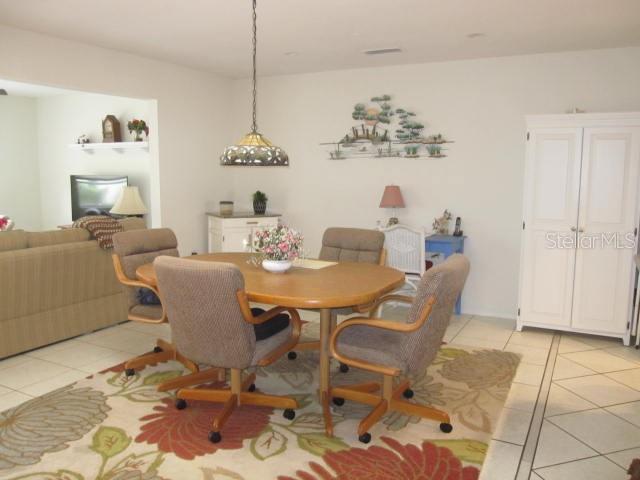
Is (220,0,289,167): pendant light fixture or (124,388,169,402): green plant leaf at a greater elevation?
(220,0,289,167): pendant light fixture

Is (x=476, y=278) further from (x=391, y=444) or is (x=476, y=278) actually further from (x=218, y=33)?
(x=218, y=33)

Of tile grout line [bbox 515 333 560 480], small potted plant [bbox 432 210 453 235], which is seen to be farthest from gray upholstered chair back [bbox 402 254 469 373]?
small potted plant [bbox 432 210 453 235]

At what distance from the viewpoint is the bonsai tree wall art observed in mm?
5414

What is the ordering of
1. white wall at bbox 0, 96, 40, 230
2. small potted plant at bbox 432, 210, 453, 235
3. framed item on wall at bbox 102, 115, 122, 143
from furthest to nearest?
1. white wall at bbox 0, 96, 40, 230
2. framed item on wall at bbox 102, 115, 122, 143
3. small potted plant at bbox 432, 210, 453, 235

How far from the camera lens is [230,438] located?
108 inches

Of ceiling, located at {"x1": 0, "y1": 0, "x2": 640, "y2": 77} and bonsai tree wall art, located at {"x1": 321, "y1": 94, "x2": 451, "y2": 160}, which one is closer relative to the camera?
ceiling, located at {"x1": 0, "y1": 0, "x2": 640, "y2": 77}

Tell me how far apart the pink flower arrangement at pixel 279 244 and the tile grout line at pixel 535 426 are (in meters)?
1.67

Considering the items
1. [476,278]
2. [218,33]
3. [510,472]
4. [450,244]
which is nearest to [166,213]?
[218,33]

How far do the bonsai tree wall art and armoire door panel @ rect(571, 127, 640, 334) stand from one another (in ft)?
4.87

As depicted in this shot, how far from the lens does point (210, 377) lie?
334 cm

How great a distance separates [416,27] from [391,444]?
3028mm

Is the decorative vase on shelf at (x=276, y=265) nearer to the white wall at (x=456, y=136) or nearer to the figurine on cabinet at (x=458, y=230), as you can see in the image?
the figurine on cabinet at (x=458, y=230)

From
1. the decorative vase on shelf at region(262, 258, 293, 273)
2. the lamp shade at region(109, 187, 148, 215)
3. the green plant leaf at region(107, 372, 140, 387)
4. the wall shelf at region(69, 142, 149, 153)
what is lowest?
the green plant leaf at region(107, 372, 140, 387)

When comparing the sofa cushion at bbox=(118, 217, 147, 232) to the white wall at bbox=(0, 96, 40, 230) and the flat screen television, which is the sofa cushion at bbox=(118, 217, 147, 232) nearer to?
the flat screen television
